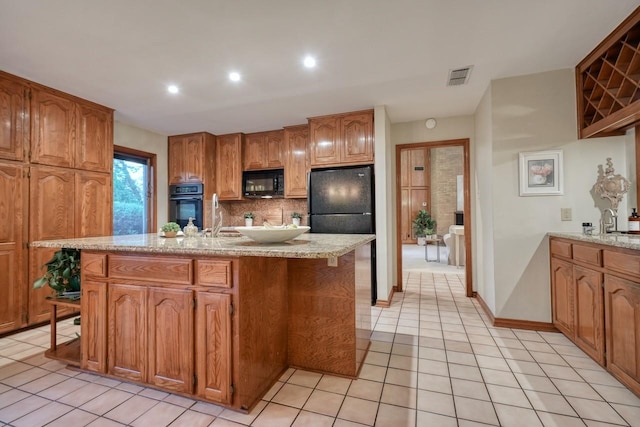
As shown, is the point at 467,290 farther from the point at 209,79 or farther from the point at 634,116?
the point at 209,79

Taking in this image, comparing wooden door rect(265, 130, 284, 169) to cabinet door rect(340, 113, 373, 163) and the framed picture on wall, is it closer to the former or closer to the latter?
cabinet door rect(340, 113, 373, 163)

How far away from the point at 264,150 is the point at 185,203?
5.02 feet

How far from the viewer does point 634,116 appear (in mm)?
2033

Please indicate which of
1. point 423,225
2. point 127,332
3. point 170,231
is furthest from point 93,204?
point 423,225

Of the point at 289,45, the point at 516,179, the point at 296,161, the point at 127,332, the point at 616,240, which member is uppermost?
the point at 289,45

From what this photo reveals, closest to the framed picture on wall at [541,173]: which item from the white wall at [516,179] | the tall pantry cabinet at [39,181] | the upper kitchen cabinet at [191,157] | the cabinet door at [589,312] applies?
the white wall at [516,179]

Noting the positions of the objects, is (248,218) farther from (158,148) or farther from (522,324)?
(522,324)

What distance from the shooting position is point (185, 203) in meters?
4.61

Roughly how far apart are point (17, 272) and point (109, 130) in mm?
1802

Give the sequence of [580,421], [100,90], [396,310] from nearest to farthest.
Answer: [580,421] → [100,90] → [396,310]

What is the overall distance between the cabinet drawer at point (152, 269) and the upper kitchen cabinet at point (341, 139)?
8.04 ft

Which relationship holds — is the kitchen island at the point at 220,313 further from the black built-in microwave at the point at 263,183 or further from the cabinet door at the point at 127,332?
the black built-in microwave at the point at 263,183

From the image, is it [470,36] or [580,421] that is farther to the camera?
[470,36]

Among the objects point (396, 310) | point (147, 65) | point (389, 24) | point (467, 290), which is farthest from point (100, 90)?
point (467, 290)
